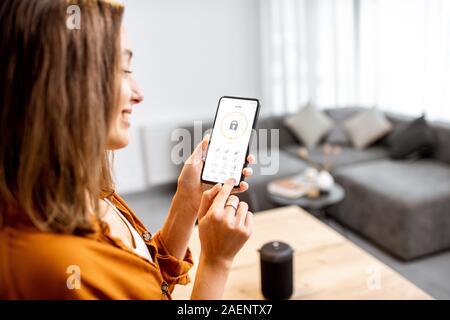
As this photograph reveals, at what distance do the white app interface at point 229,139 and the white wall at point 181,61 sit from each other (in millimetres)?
2669

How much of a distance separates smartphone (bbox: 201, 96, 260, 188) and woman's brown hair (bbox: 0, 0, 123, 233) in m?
0.27

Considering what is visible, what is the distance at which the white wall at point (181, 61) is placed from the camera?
10.8ft

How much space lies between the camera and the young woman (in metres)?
0.42

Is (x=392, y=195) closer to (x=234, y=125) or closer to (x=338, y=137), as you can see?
(x=338, y=137)

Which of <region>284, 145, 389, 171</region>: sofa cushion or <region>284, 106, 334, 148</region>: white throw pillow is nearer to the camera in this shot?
<region>284, 145, 389, 171</region>: sofa cushion

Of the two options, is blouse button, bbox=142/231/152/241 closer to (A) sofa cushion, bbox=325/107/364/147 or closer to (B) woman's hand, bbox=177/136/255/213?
(B) woman's hand, bbox=177/136/255/213

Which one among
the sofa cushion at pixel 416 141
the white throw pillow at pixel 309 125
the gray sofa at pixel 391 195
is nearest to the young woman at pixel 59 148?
the gray sofa at pixel 391 195

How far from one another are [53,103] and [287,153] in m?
2.88

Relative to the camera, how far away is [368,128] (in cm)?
315

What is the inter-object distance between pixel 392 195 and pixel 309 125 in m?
1.13

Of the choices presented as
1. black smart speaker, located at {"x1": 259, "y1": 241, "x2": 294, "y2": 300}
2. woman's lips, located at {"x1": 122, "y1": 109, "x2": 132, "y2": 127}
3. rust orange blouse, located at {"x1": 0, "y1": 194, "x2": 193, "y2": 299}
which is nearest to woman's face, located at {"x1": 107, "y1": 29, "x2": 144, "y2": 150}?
woman's lips, located at {"x1": 122, "y1": 109, "x2": 132, "y2": 127}

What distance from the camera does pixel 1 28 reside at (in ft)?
1.38
